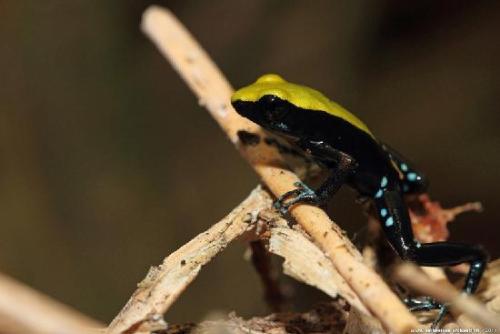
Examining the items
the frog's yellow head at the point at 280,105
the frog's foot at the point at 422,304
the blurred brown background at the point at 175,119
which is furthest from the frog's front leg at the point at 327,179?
the blurred brown background at the point at 175,119

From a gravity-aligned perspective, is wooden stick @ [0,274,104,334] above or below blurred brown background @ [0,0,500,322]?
below

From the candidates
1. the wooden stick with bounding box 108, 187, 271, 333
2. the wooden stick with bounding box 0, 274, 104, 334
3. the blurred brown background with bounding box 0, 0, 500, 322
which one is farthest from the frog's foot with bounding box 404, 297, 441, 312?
the blurred brown background with bounding box 0, 0, 500, 322

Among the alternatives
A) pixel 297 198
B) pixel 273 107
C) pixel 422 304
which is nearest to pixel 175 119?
pixel 273 107

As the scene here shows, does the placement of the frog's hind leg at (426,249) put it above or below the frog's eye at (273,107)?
below

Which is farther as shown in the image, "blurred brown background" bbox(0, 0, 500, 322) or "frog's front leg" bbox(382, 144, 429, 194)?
"blurred brown background" bbox(0, 0, 500, 322)

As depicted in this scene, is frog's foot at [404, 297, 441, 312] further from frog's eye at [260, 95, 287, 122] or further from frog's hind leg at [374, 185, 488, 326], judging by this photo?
frog's eye at [260, 95, 287, 122]

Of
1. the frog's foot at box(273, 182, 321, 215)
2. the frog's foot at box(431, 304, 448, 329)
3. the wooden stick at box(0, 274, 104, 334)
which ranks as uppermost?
the frog's foot at box(273, 182, 321, 215)

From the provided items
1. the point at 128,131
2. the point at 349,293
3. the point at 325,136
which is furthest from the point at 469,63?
the point at 349,293

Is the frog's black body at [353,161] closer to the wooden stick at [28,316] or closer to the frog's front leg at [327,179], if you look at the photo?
the frog's front leg at [327,179]
